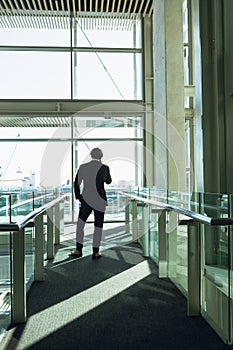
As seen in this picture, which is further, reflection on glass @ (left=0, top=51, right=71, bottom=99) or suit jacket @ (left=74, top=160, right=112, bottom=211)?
reflection on glass @ (left=0, top=51, right=71, bottom=99)

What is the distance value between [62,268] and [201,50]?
9.90ft

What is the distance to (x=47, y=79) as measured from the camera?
9.82 meters

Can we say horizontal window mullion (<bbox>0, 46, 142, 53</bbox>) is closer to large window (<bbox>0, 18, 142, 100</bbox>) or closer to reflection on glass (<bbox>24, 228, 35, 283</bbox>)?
large window (<bbox>0, 18, 142, 100</bbox>)

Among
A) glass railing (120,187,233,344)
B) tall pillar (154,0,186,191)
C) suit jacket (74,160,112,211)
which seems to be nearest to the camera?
glass railing (120,187,233,344)

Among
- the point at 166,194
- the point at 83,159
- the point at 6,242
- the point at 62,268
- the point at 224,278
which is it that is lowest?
the point at 62,268

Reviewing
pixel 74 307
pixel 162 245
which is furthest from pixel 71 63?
pixel 74 307

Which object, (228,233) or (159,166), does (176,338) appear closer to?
(228,233)

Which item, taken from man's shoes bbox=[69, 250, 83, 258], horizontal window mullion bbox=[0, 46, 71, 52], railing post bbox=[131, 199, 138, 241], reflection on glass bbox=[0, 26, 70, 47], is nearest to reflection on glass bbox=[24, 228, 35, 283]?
man's shoes bbox=[69, 250, 83, 258]

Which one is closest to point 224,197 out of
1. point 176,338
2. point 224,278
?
point 224,278

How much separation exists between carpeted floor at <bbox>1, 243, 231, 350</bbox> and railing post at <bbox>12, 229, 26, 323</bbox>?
0.10 metres

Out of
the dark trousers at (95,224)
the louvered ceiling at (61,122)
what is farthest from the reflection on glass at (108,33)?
the dark trousers at (95,224)

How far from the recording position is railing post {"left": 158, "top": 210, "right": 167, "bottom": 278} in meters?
4.06

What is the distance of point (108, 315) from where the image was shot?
3.02m

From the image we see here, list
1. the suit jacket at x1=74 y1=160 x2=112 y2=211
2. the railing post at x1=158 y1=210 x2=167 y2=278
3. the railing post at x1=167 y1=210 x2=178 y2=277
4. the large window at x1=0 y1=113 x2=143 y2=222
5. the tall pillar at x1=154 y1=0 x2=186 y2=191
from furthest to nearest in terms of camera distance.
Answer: the large window at x1=0 y1=113 x2=143 y2=222 < the tall pillar at x1=154 y1=0 x2=186 y2=191 < the suit jacket at x1=74 y1=160 x2=112 y2=211 < the railing post at x1=158 y1=210 x2=167 y2=278 < the railing post at x1=167 y1=210 x2=178 y2=277
